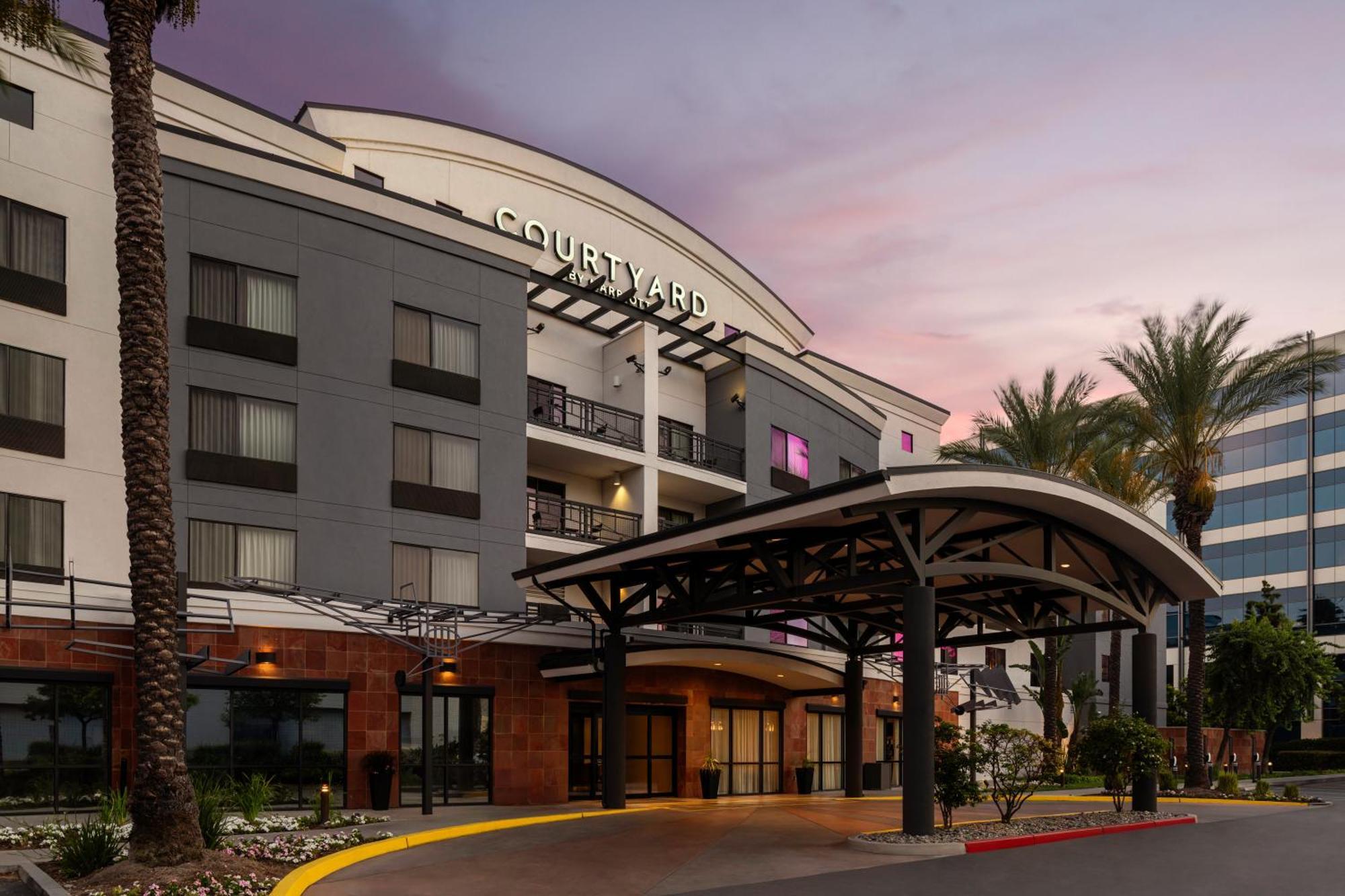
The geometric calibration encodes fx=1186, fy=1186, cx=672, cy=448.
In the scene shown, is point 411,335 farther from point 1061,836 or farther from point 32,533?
point 1061,836

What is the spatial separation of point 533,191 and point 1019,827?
24411mm

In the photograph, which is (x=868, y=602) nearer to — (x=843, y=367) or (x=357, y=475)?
(x=357, y=475)

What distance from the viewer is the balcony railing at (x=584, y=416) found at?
3494 centimetres

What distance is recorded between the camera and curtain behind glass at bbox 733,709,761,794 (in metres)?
35.9

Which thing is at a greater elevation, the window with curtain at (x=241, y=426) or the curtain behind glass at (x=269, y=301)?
the curtain behind glass at (x=269, y=301)

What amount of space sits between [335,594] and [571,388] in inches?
565

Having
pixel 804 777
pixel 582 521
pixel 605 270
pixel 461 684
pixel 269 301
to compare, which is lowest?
pixel 804 777

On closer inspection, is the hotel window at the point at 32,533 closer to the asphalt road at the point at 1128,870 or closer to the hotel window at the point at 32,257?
the hotel window at the point at 32,257

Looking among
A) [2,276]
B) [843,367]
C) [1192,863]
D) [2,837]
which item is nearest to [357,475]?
[2,276]

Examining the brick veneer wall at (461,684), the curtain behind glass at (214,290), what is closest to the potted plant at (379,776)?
the brick veneer wall at (461,684)

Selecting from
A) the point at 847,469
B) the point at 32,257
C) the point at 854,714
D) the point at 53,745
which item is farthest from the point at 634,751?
the point at 32,257

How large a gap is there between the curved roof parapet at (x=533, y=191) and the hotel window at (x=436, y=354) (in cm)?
545

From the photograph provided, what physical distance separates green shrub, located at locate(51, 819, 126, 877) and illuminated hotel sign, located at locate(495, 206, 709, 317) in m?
22.9

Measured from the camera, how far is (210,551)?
2631cm
